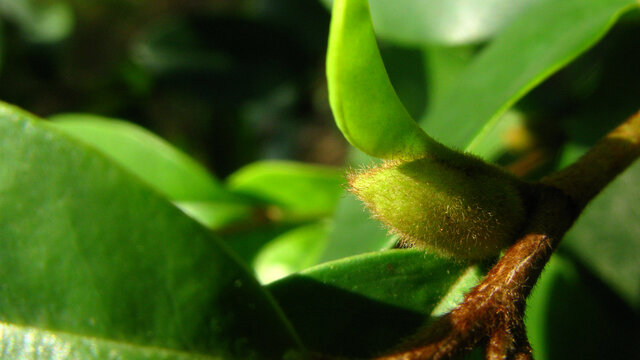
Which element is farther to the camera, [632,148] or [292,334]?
[632,148]

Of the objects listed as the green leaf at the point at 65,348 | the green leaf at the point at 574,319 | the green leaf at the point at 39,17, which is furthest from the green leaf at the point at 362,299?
the green leaf at the point at 39,17

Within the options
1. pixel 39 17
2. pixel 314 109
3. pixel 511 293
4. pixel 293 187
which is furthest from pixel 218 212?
pixel 39 17

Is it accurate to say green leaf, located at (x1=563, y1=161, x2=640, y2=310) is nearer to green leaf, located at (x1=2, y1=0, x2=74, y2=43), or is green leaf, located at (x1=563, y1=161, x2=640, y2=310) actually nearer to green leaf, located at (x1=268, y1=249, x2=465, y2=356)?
green leaf, located at (x1=268, y1=249, x2=465, y2=356)

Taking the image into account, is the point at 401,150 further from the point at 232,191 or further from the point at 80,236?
the point at 232,191

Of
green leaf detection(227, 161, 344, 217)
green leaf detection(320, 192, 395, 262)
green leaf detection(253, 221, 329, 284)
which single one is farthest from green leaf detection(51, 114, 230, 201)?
green leaf detection(320, 192, 395, 262)

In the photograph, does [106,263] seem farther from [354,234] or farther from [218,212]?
[218,212]

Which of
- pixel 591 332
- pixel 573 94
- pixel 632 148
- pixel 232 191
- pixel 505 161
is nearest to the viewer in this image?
pixel 632 148

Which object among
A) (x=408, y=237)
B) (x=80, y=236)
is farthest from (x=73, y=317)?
(x=408, y=237)
